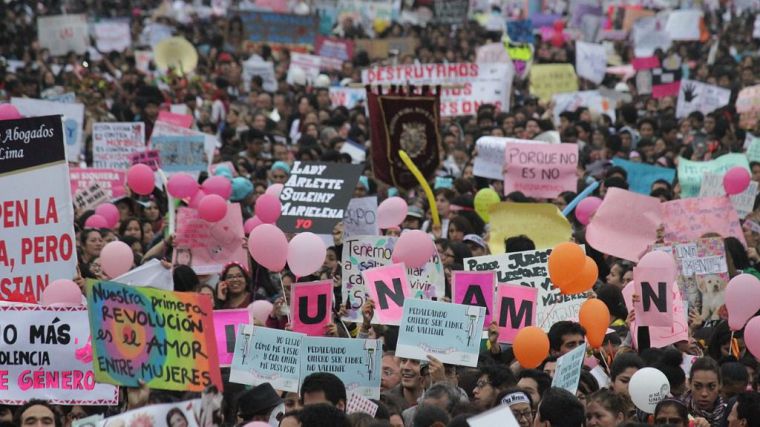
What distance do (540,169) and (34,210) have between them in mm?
5719

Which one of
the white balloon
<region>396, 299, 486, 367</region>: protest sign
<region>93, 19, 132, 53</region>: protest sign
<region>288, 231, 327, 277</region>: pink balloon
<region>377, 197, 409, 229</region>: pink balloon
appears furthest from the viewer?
<region>93, 19, 132, 53</region>: protest sign

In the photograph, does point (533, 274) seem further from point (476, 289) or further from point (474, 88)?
point (474, 88)

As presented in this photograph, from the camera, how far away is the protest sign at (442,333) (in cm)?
891

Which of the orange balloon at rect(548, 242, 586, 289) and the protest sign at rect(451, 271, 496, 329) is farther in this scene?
the protest sign at rect(451, 271, 496, 329)

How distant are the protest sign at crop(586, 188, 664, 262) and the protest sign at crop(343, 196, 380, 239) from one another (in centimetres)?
160

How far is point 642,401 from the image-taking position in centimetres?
796

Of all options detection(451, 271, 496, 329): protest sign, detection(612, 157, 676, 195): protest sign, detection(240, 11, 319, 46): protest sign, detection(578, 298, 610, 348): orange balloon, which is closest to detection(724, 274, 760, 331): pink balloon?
detection(578, 298, 610, 348): orange balloon

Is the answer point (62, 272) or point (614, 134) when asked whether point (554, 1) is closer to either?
Answer: point (614, 134)

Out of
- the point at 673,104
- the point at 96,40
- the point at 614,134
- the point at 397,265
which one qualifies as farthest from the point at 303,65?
the point at 397,265

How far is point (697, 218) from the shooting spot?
39.7 ft

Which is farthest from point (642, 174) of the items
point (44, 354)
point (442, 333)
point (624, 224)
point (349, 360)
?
point (44, 354)

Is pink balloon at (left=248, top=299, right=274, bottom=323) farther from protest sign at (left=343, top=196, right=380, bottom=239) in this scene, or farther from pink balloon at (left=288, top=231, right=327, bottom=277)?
protest sign at (left=343, top=196, right=380, bottom=239)

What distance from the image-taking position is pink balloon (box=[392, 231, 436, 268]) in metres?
10.3

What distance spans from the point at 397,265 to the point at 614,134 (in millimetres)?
8123
